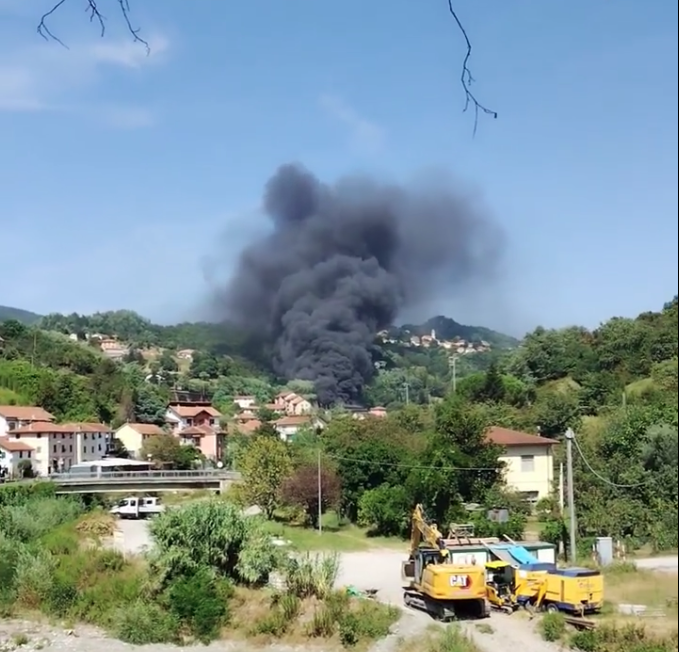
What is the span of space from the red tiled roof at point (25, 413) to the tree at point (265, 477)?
4.52 meters

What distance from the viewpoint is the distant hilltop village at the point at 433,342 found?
32219 millimetres

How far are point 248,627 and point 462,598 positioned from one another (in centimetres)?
148

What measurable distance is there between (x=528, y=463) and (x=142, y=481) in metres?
5.33

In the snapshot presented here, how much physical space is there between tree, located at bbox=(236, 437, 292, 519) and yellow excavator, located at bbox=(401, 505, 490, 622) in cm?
362

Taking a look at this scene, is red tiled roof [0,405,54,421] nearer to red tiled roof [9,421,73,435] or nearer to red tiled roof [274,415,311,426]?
red tiled roof [9,421,73,435]

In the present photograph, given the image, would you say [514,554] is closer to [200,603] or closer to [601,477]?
[601,477]

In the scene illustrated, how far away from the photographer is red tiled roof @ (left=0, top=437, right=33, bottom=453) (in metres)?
12.6

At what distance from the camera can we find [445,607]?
5.95 metres

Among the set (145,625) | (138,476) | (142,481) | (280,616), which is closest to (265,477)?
(142,481)

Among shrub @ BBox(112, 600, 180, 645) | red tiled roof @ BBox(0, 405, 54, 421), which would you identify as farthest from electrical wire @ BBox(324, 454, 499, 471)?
red tiled roof @ BBox(0, 405, 54, 421)

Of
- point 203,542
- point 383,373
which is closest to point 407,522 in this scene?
point 203,542

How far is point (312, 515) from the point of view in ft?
32.5

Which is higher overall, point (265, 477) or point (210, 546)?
point (265, 477)

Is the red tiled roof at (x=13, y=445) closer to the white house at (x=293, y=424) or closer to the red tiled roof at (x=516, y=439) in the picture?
the white house at (x=293, y=424)
